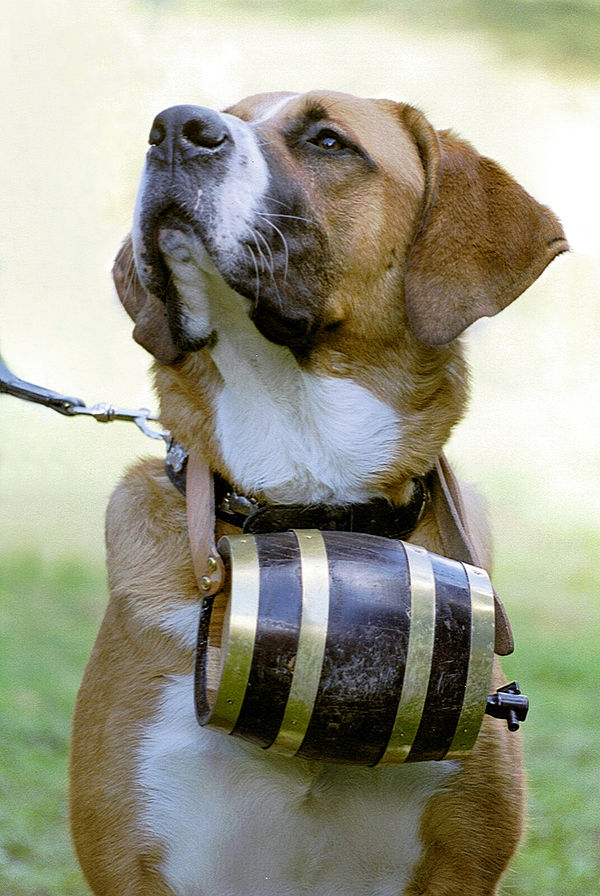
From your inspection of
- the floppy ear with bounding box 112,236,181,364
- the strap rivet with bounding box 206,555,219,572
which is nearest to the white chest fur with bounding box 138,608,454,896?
the strap rivet with bounding box 206,555,219,572

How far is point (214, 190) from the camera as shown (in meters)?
2.57

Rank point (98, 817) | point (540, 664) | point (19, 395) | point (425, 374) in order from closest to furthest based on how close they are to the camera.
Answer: point (98, 817) → point (425, 374) → point (19, 395) → point (540, 664)

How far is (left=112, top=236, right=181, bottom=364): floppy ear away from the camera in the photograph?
296 centimetres

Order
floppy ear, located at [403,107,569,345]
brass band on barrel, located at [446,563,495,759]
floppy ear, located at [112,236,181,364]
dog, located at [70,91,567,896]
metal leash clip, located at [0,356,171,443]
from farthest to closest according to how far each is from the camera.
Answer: metal leash clip, located at [0,356,171,443]
floppy ear, located at [112,236,181,364]
floppy ear, located at [403,107,569,345]
dog, located at [70,91,567,896]
brass band on barrel, located at [446,563,495,759]

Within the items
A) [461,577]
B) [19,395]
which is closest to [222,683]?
[461,577]

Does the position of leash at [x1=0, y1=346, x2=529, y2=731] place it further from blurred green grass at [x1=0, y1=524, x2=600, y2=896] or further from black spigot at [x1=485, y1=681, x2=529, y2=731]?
blurred green grass at [x1=0, y1=524, x2=600, y2=896]

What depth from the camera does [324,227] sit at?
2775 mm

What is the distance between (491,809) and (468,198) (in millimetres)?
1375

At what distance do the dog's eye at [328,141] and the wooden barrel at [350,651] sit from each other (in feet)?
3.00

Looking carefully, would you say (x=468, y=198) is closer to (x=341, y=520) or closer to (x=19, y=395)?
(x=341, y=520)

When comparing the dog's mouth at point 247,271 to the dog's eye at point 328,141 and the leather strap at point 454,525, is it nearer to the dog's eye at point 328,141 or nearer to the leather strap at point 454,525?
the dog's eye at point 328,141

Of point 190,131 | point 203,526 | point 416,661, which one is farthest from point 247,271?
point 416,661

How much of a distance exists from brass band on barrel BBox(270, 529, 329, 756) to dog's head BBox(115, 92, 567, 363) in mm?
613

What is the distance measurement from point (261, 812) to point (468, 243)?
1.33 m
